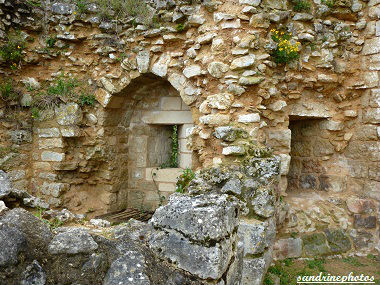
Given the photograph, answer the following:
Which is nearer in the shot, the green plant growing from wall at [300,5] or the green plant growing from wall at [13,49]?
the green plant growing from wall at [300,5]

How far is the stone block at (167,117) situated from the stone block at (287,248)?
254 centimetres

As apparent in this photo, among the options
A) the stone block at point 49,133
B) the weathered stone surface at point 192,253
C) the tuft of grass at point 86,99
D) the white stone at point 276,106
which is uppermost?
the tuft of grass at point 86,99

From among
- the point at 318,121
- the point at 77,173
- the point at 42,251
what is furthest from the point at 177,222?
the point at 77,173

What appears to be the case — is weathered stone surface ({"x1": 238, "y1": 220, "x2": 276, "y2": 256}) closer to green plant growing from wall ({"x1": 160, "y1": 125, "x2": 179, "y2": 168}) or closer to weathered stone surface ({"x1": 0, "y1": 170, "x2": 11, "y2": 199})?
weathered stone surface ({"x1": 0, "y1": 170, "x2": 11, "y2": 199})

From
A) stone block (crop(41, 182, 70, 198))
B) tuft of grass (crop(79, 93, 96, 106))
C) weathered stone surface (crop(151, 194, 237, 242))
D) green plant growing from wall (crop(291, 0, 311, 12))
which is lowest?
stone block (crop(41, 182, 70, 198))

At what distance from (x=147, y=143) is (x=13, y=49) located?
273 centimetres

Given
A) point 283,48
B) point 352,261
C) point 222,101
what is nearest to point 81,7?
point 222,101

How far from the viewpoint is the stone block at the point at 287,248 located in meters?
4.42

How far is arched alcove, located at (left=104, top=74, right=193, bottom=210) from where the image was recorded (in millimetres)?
5820

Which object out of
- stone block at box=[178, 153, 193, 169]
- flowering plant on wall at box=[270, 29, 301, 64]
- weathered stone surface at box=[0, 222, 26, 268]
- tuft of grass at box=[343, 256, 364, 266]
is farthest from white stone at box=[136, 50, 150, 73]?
tuft of grass at box=[343, 256, 364, 266]

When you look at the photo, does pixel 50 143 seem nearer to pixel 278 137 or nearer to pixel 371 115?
pixel 278 137

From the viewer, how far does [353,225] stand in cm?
476

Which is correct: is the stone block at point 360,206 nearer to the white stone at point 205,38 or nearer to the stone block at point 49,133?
the white stone at point 205,38

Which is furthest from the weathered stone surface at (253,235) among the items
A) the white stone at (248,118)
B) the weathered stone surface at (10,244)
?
the weathered stone surface at (10,244)
